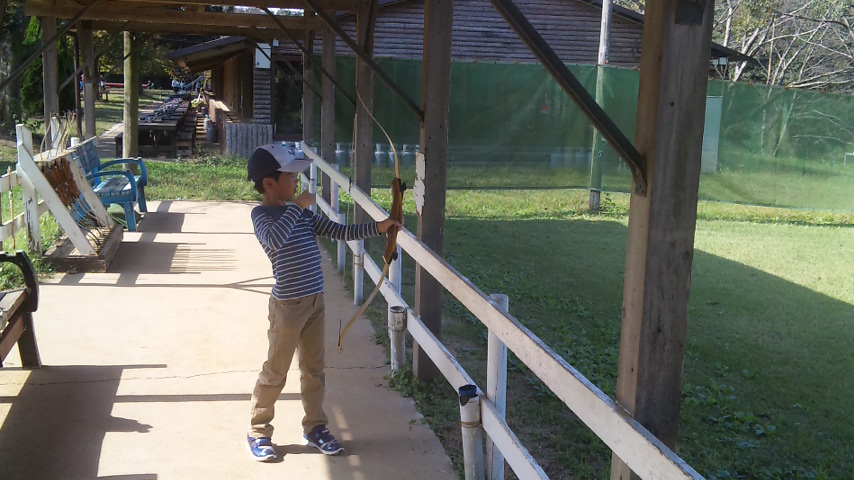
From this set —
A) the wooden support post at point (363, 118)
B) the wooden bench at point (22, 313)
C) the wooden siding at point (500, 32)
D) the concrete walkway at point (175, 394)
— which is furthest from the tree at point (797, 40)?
the wooden bench at point (22, 313)

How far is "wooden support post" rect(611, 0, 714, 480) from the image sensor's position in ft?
7.21

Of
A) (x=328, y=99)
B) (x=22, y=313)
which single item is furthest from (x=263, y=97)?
(x=22, y=313)

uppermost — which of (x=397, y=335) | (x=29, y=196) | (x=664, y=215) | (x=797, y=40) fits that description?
(x=797, y=40)

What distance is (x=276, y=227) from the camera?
365 cm

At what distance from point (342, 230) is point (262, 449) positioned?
3.59 ft

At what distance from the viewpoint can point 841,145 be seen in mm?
12727

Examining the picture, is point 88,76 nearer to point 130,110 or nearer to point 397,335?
point 130,110

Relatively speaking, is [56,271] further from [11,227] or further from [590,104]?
[590,104]

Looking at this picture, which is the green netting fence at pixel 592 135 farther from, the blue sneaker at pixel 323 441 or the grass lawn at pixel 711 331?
the blue sneaker at pixel 323 441

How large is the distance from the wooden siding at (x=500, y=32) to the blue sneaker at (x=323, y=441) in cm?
1414

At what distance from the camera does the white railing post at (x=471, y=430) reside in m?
3.42

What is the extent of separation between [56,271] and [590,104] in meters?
6.39

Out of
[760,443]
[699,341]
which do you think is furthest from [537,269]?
[760,443]

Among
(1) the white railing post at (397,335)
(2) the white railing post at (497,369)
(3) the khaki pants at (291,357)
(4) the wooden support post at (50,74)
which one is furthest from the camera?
(4) the wooden support post at (50,74)
